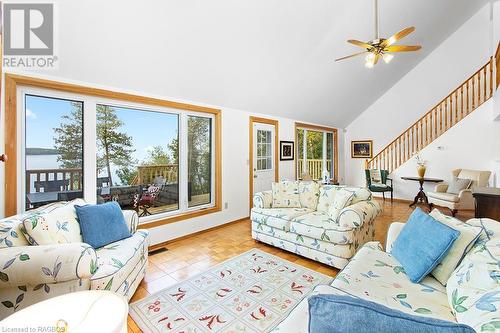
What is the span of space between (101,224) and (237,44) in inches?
103

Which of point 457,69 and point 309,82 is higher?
point 457,69

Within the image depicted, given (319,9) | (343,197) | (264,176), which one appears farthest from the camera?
(264,176)

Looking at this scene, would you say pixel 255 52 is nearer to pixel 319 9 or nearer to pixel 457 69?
pixel 319 9

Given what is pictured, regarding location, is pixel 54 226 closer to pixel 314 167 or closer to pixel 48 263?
pixel 48 263

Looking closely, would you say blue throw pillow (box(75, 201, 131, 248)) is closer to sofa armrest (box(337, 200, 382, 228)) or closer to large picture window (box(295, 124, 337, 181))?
sofa armrest (box(337, 200, 382, 228))

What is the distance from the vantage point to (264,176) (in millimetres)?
5133

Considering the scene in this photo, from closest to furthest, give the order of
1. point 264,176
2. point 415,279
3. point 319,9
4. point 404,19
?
point 415,279
point 319,9
point 404,19
point 264,176

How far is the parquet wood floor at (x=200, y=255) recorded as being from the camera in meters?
2.43

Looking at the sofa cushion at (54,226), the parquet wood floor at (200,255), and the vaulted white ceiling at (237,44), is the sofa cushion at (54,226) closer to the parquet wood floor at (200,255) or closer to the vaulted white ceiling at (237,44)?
the parquet wood floor at (200,255)

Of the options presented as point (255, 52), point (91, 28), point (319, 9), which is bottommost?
point (91, 28)

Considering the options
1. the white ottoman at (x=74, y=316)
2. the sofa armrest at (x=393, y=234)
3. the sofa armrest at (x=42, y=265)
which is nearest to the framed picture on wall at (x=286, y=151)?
the sofa armrest at (x=393, y=234)

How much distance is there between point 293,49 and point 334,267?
123 inches

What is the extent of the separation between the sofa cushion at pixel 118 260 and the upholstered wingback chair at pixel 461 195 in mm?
5363

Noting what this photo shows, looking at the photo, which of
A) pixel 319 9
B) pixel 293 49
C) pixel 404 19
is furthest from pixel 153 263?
pixel 404 19
